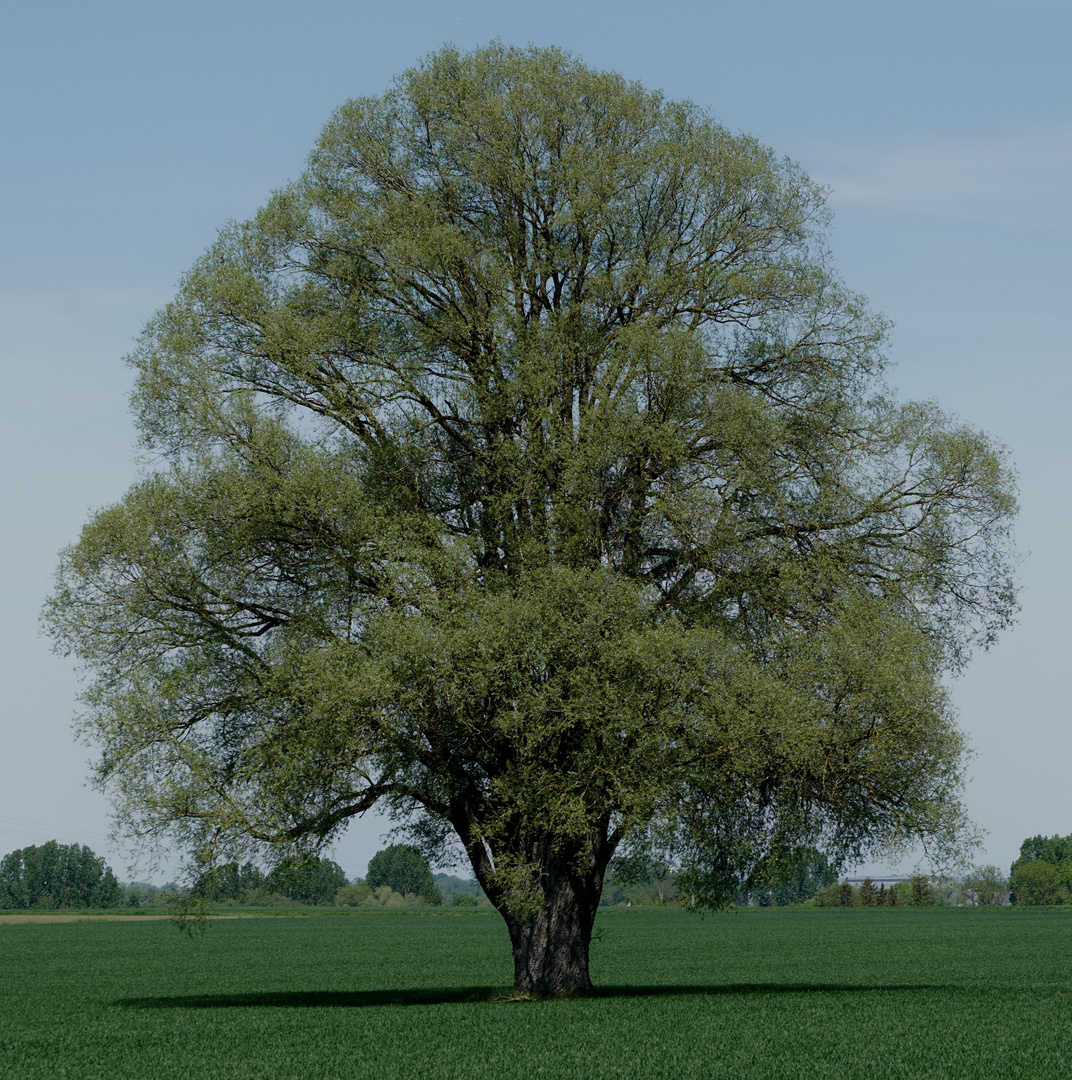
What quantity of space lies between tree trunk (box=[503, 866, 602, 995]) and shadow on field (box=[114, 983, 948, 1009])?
130 cm

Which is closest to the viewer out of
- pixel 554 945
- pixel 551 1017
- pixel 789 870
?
pixel 551 1017

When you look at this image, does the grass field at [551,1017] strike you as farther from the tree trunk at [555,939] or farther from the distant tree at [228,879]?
the distant tree at [228,879]

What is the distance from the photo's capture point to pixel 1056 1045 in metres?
24.2

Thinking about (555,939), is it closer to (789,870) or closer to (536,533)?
(789,870)

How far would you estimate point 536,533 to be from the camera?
30.5m

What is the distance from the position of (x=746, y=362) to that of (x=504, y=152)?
8.32 meters

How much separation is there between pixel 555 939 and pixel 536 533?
10.0m

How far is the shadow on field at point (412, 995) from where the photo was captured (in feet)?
115

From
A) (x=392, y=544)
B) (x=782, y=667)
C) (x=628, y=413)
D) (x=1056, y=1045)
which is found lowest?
(x=1056, y=1045)

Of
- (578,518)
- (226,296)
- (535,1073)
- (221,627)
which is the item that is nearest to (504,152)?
(226,296)

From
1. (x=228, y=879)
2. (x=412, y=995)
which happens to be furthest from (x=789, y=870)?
(x=412, y=995)

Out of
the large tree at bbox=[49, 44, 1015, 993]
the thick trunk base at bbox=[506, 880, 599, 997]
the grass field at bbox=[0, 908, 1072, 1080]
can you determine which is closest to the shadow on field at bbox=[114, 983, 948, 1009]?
the grass field at bbox=[0, 908, 1072, 1080]

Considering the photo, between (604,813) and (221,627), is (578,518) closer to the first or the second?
(604,813)

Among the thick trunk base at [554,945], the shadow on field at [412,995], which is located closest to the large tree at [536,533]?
the thick trunk base at [554,945]
